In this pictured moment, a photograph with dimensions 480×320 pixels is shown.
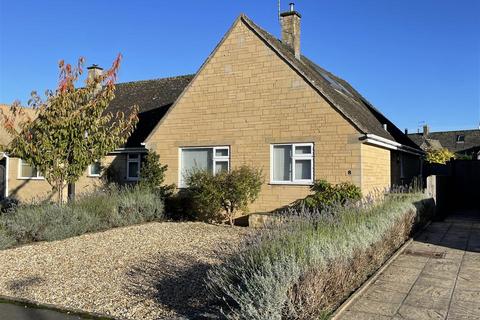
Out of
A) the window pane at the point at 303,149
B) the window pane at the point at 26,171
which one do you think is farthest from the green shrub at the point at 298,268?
the window pane at the point at 26,171

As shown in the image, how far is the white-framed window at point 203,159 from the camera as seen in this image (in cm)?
1548

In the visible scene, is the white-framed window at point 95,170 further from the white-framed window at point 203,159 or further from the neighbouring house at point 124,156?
the white-framed window at point 203,159

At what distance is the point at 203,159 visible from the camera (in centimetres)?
1594

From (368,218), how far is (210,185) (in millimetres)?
6193

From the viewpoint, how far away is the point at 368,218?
26.3ft

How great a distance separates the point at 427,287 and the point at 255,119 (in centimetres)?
911

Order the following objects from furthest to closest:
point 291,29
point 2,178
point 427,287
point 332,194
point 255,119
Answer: point 2,178, point 291,29, point 255,119, point 332,194, point 427,287

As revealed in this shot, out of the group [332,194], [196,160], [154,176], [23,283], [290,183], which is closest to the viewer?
[23,283]

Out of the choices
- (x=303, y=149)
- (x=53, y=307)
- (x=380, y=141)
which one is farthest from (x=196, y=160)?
(x=53, y=307)

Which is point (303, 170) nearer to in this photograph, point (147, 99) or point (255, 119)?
point (255, 119)

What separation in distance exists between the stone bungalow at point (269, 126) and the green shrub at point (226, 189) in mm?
873

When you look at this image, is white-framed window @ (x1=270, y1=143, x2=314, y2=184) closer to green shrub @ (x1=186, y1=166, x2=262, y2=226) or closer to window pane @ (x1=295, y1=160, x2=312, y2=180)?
window pane @ (x1=295, y1=160, x2=312, y2=180)

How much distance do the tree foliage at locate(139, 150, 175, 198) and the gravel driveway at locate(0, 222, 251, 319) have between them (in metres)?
4.11

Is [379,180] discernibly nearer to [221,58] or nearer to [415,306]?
[221,58]
